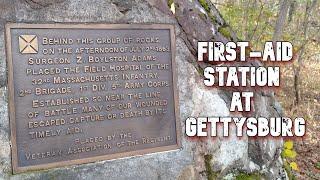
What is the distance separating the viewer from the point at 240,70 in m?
4.29


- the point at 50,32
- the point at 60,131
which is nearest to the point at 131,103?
the point at 60,131

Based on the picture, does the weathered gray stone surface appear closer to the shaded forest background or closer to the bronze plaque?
the bronze plaque

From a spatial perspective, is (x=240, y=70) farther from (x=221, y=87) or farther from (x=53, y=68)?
(x=53, y=68)

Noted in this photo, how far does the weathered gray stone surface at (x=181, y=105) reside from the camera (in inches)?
122

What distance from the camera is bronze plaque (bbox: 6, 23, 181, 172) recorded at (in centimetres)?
311

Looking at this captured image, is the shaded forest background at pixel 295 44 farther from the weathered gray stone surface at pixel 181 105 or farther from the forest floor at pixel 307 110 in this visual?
the weathered gray stone surface at pixel 181 105

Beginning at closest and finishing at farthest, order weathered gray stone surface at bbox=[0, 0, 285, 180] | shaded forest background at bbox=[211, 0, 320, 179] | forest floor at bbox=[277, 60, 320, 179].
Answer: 1. weathered gray stone surface at bbox=[0, 0, 285, 180]
2. forest floor at bbox=[277, 60, 320, 179]
3. shaded forest background at bbox=[211, 0, 320, 179]

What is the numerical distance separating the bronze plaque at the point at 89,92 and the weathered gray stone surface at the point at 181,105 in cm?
7

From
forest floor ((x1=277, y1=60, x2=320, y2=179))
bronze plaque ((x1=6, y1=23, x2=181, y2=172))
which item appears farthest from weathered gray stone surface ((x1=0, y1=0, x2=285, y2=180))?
forest floor ((x1=277, y1=60, x2=320, y2=179))

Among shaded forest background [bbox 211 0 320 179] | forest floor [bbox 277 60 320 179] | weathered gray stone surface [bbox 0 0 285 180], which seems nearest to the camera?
weathered gray stone surface [bbox 0 0 285 180]

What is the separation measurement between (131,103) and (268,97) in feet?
5.90

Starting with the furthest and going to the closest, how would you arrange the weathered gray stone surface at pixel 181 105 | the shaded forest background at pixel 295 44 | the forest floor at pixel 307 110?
1. the shaded forest background at pixel 295 44
2. the forest floor at pixel 307 110
3. the weathered gray stone surface at pixel 181 105

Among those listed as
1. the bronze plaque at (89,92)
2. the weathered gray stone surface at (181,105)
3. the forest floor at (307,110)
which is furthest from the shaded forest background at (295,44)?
the bronze plaque at (89,92)

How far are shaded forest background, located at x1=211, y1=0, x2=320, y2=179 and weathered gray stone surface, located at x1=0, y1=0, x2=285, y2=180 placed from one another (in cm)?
277
